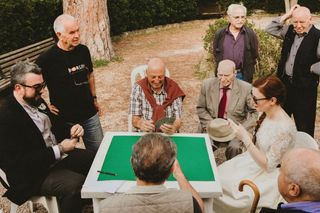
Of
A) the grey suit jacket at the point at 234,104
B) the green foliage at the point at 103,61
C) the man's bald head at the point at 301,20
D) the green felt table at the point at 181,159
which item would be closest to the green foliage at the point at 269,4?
the green foliage at the point at 103,61

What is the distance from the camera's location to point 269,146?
329cm

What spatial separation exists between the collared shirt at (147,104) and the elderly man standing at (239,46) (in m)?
1.63

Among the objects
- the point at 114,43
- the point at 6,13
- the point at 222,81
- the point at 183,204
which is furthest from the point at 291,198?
the point at 114,43

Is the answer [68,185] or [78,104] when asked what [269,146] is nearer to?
[68,185]

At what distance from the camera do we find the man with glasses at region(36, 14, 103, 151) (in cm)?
402

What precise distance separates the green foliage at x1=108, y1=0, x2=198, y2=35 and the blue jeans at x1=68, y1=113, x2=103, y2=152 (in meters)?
8.98

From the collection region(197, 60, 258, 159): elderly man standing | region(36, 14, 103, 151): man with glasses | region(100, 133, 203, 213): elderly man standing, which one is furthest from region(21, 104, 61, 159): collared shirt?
region(197, 60, 258, 159): elderly man standing

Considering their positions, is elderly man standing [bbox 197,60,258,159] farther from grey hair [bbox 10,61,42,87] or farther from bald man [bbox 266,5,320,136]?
grey hair [bbox 10,61,42,87]

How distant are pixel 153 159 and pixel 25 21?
809cm

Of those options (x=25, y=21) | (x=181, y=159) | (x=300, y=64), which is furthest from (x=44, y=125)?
(x=25, y=21)

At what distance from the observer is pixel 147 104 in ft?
13.6

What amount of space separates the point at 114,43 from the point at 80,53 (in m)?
8.50

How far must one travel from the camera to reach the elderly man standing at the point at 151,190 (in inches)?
85.0

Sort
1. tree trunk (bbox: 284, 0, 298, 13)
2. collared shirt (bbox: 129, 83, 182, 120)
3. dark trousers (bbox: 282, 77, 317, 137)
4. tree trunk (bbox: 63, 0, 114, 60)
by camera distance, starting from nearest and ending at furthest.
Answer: collared shirt (bbox: 129, 83, 182, 120)
dark trousers (bbox: 282, 77, 317, 137)
tree trunk (bbox: 284, 0, 298, 13)
tree trunk (bbox: 63, 0, 114, 60)
